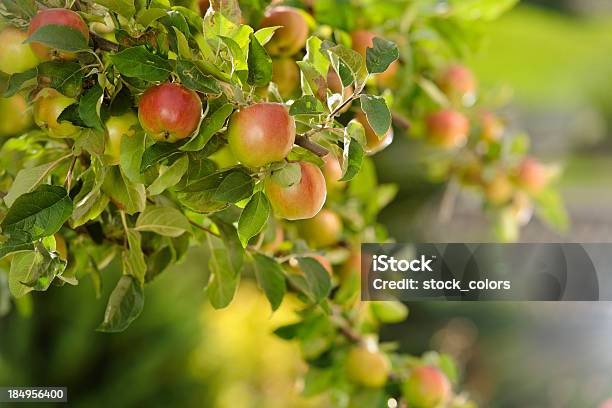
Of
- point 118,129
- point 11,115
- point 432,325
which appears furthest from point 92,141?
point 432,325

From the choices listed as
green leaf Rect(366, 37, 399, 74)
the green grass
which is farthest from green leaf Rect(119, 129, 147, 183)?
the green grass

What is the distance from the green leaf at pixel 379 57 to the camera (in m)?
0.37

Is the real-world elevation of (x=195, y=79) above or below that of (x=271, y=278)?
above

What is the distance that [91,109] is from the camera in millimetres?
352

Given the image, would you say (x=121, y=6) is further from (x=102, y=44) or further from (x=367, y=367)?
(x=367, y=367)

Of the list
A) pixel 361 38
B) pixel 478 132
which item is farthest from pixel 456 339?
pixel 361 38

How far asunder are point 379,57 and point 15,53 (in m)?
0.17

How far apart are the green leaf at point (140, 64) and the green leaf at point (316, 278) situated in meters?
0.17

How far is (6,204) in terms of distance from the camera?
401mm

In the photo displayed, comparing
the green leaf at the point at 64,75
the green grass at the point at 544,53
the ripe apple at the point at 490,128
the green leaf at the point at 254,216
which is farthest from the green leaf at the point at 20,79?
the green grass at the point at 544,53

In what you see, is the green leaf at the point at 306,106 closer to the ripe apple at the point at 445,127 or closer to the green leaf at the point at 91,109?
the green leaf at the point at 91,109

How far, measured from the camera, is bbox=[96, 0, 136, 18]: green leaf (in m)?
0.36

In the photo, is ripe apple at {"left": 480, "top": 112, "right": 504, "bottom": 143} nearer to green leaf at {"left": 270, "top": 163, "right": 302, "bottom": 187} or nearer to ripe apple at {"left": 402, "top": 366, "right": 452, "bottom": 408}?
ripe apple at {"left": 402, "top": 366, "right": 452, "bottom": 408}

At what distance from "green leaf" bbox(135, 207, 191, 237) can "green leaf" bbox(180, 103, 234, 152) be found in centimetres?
7
